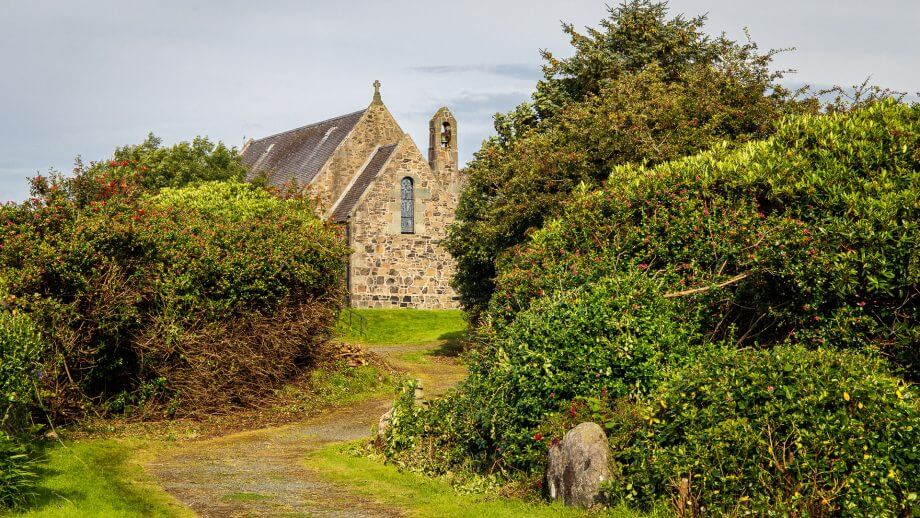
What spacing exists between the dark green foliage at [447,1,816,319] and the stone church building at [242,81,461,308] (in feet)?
42.0

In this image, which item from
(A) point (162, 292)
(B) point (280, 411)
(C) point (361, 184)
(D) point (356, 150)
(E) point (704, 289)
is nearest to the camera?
(E) point (704, 289)

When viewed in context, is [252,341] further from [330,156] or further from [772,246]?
[330,156]

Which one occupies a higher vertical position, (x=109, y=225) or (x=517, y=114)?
(x=517, y=114)

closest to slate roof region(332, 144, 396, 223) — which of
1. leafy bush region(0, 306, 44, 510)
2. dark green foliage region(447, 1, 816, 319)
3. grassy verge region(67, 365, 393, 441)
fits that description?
dark green foliage region(447, 1, 816, 319)

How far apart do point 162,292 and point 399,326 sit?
853 inches

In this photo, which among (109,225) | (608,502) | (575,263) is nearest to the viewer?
(608,502)

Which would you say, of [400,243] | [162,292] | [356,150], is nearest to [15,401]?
[162,292]

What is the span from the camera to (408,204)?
46.0 metres

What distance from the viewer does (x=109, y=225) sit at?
1806cm

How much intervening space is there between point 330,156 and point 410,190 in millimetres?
4885

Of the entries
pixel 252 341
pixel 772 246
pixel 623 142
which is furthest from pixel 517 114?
pixel 772 246

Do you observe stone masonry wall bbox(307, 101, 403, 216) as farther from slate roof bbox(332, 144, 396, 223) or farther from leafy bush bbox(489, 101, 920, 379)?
leafy bush bbox(489, 101, 920, 379)

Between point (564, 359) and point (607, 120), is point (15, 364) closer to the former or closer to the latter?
point (564, 359)

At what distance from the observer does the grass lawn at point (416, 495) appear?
458 inches
